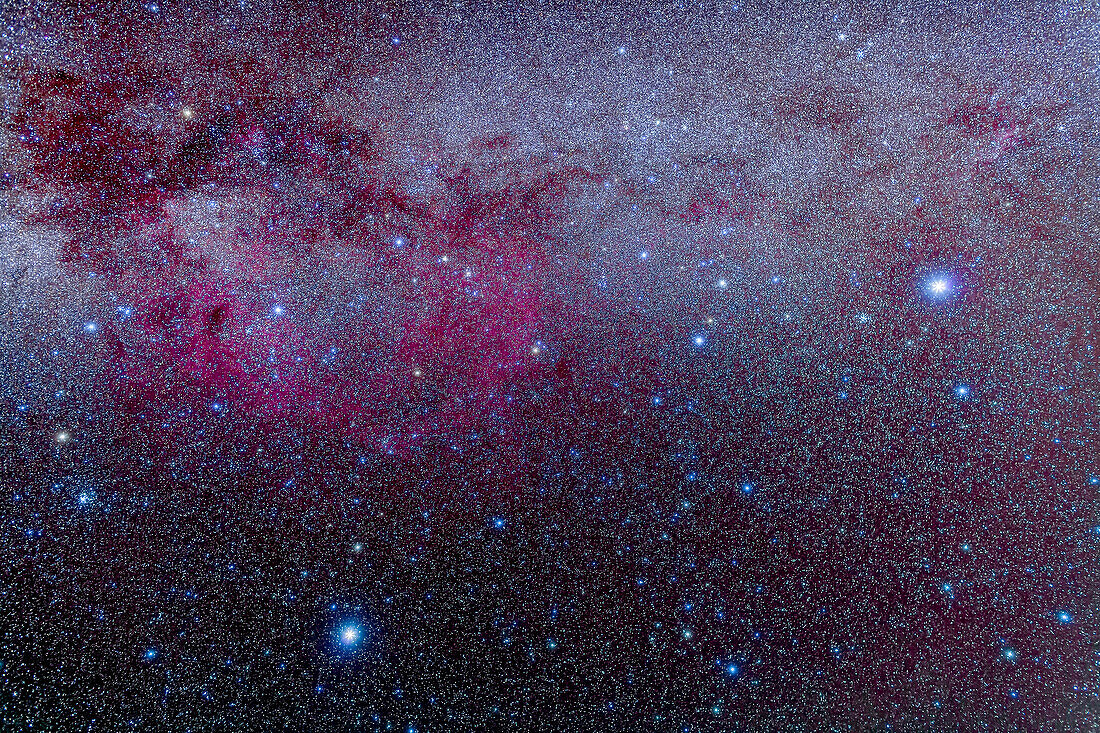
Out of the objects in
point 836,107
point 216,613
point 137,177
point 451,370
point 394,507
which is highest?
point 836,107

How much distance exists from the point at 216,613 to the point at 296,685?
1.27 feet

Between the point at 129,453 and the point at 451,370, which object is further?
the point at 451,370

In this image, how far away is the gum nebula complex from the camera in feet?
5.56

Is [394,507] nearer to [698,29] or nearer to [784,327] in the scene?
[784,327]

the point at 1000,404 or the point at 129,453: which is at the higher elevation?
the point at 1000,404

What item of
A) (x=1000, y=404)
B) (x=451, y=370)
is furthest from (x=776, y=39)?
(x=451, y=370)

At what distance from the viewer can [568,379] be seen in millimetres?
1866

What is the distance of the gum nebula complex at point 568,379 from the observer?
5.56ft

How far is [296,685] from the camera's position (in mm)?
1739

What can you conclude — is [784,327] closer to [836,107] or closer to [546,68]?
[836,107]

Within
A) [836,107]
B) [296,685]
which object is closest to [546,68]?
[836,107]

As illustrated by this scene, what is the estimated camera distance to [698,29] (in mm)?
1779

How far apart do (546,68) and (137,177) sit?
150cm

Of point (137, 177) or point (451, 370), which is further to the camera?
point (451, 370)
